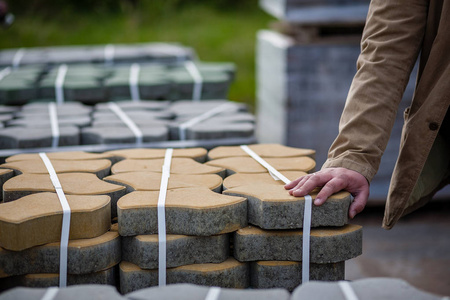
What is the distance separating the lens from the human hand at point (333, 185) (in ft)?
7.02

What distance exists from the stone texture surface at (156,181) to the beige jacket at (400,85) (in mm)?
468

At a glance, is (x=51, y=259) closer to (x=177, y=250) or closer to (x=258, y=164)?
(x=177, y=250)

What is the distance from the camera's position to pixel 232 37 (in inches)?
530

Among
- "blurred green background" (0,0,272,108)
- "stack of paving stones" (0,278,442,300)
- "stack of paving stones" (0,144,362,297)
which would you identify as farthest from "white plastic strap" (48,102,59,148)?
"blurred green background" (0,0,272,108)

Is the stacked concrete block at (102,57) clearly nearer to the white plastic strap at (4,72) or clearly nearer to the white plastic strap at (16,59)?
the white plastic strap at (16,59)

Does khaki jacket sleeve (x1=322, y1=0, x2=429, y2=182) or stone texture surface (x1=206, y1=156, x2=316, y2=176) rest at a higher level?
khaki jacket sleeve (x1=322, y1=0, x2=429, y2=182)

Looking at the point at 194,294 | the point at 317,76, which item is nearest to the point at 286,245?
the point at 194,294

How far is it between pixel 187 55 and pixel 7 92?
6.31ft

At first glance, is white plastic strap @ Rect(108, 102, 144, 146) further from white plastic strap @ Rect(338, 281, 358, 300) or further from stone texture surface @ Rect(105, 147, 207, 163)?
white plastic strap @ Rect(338, 281, 358, 300)

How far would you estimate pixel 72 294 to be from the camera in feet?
5.74

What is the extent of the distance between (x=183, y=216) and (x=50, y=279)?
0.50 metres

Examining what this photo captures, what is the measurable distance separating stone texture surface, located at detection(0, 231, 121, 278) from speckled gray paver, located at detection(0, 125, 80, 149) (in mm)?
1177

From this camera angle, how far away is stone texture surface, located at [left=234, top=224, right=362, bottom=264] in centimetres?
215

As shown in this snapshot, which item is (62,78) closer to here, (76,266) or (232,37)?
(76,266)
